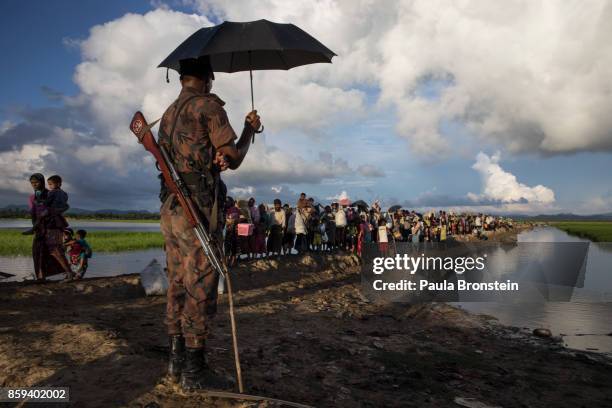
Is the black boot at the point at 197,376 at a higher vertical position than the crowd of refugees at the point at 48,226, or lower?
lower

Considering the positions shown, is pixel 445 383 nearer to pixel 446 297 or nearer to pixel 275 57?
pixel 275 57

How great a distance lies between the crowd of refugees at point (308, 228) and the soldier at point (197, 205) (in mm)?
6573

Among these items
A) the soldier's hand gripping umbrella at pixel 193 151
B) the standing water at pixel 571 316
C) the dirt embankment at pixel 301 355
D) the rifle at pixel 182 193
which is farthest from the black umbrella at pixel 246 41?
the standing water at pixel 571 316

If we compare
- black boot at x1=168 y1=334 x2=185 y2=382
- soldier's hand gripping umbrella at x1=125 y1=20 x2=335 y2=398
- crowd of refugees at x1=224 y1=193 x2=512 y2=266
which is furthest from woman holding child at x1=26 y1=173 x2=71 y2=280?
black boot at x1=168 y1=334 x2=185 y2=382

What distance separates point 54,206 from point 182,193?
278 inches

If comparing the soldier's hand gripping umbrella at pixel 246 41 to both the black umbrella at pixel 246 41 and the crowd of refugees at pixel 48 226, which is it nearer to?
the black umbrella at pixel 246 41

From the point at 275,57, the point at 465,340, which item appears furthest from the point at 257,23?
the point at 465,340

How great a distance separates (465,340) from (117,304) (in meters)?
6.14

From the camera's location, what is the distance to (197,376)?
10.7ft

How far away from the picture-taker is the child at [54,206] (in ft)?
28.6

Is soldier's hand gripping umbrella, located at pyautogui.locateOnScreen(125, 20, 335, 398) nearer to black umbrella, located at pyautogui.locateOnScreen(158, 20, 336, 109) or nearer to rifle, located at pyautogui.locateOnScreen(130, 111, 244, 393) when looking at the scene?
rifle, located at pyautogui.locateOnScreen(130, 111, 244, 393)

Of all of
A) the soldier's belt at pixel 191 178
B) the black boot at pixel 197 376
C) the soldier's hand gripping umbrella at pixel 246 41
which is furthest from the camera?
the soldier's hand gripping umbrella at pixel 246 41

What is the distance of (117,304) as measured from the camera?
25.2 feet

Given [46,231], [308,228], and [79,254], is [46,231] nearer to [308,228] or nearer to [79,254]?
[79,254]
